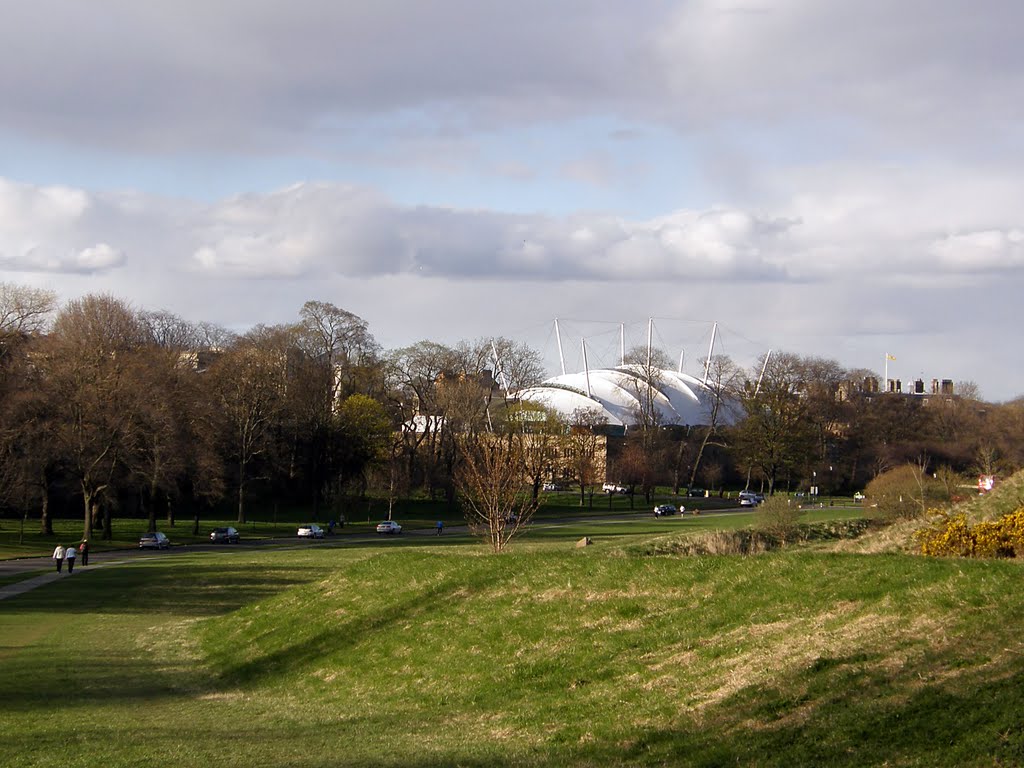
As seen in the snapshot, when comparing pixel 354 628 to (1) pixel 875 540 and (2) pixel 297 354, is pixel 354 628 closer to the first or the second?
(1) pixel 875 540

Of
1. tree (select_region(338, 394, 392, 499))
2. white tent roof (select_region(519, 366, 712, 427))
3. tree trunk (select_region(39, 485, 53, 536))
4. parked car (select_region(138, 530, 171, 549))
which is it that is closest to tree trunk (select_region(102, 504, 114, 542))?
tree trunk (select_region(39, 485, 53, 536))

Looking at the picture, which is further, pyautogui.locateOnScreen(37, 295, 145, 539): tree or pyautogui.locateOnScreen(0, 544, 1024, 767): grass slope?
pyautogui.locateOnScreen(37, 295, 145, 539): tree

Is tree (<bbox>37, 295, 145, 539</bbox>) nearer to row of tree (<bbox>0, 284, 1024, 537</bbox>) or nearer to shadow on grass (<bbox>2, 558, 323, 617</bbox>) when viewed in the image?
row of tree (<bbox>0, 284, 1024, 537</bbox>)

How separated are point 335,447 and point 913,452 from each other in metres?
47.4

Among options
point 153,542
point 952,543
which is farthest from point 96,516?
point 952,543

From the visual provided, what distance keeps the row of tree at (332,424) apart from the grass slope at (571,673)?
94.6 feet

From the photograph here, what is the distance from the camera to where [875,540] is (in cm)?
2317

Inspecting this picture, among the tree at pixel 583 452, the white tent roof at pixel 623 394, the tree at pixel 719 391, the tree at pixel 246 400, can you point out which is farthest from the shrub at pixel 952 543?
the white tent roof at pixel 623 394

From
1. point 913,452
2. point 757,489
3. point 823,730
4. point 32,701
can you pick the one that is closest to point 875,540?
point 823,730

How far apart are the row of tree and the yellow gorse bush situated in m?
33.0

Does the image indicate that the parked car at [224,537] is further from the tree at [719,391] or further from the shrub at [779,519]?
the tree at [719,391]

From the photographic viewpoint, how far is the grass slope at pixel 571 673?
9570 mm

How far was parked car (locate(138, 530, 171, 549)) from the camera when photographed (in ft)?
189

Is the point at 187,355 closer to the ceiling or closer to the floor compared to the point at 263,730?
closer to the ceiling
